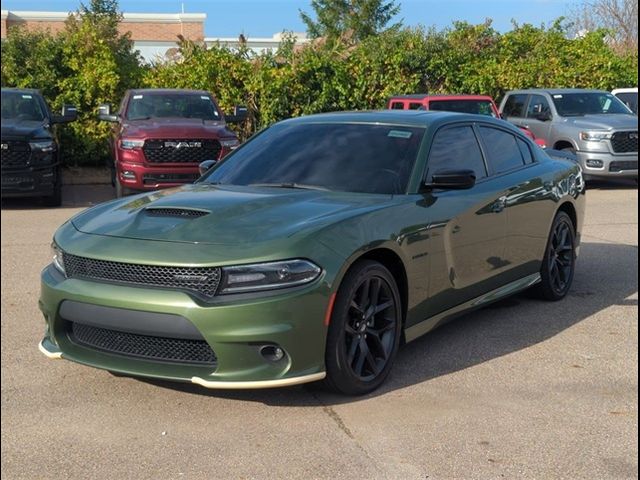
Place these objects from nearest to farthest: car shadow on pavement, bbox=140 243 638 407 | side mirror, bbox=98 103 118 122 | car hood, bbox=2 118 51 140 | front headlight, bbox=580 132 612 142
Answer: car shadow on pavement, bbox=140 243 638 407, car hood, bbox=2 118 51 140, side mirror, bbox=98 103 118 122, front headlight, bbox=580 132 612 142

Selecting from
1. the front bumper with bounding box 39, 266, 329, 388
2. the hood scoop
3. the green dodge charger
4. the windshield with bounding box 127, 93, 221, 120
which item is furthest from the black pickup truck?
Result: the front bumper with bounding box 39, 266, 329, 388

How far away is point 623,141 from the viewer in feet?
49.9

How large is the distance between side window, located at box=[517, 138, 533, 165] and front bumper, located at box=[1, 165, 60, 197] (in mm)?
8372

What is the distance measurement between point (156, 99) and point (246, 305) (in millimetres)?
10765

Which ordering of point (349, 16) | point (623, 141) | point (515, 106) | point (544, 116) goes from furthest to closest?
point (349, 16) → point (515, 106) → point (544, 116) → point (623, 141)

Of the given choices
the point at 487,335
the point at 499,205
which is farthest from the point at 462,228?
the point at 487,335

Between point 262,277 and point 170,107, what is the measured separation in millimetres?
10518

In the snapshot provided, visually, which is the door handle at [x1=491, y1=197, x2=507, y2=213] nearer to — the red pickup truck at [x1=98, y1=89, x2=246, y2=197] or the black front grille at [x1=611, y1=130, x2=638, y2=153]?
the red pickup truck at [x1=98, y1=89, x2=246, y2=197]

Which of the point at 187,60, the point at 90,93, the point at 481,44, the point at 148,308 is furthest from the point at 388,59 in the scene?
the point at 148,308

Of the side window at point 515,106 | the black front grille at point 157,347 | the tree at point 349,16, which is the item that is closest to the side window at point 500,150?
the black front grille at point 157,347

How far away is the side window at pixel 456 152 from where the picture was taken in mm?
5453

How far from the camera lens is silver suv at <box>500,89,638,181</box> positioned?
15227 millimetres

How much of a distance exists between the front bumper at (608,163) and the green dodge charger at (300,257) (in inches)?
386

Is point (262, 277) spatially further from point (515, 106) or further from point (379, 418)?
point (515, 106)
